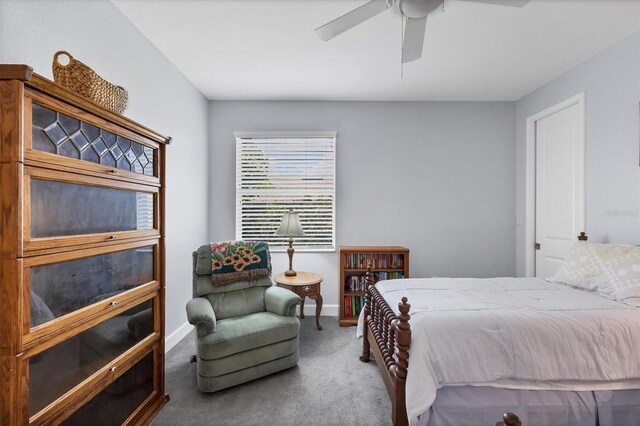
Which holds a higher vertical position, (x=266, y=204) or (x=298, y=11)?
(x=298, y=11)

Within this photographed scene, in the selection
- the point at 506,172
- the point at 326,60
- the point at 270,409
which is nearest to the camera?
the point at 270,409

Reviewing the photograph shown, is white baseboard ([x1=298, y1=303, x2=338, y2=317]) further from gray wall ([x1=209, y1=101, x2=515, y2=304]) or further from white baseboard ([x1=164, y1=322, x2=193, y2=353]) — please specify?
white baseboard ([x1=164, y1=322, x2=193, y2=353])

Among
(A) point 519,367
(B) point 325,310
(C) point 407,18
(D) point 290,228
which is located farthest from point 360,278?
(C) point 407,18

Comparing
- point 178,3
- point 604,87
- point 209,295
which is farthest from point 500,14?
point 209,295

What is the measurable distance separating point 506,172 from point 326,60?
2.76 meters

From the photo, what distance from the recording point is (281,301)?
2.48 m

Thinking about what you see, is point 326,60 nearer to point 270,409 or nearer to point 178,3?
point 178,3

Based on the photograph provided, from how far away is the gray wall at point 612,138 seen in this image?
2.35 m

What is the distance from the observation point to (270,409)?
1968 mm

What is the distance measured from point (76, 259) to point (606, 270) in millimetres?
3239

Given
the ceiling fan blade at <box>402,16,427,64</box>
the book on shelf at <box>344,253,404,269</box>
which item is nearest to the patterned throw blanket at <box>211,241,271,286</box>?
the book on shelf at <box>344,253,404,269</box>

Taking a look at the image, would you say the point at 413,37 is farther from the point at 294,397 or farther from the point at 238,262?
the point at 294,397

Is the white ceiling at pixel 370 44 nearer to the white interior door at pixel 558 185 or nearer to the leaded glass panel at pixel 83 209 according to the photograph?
the white interior door at pixel 558 185

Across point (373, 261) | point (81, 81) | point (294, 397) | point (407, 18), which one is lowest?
point (294, 397)
